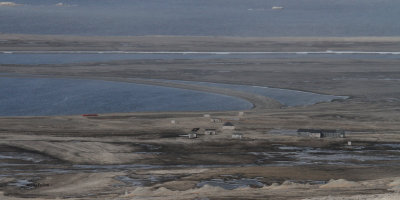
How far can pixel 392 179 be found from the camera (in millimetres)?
28734

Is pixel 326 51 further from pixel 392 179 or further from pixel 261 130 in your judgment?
pixel 392 179

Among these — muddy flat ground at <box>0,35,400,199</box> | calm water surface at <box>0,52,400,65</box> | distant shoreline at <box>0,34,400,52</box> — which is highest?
distant shoreline at <box>0,34,400,52</box>

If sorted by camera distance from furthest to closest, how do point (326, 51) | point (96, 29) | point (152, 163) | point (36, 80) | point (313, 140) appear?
point (96, 29)
point (326, 51)
point (36, 80)
point (313, 140)
point (152, 163)

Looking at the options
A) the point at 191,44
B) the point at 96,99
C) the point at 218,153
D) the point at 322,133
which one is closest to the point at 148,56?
the point at 191,44

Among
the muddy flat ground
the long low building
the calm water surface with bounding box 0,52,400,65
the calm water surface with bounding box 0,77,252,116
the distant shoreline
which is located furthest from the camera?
the distant shoreline

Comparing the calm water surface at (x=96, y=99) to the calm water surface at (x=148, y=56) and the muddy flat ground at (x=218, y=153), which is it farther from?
the calm water surface at (x=148, y=56)

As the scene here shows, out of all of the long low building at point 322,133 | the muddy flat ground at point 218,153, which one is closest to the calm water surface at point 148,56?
the muddy flat ground at point 218,153

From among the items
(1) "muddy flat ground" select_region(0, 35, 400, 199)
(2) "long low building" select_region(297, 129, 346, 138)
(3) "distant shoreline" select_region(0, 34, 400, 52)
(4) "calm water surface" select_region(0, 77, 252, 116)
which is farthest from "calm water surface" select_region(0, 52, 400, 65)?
(2) "long low building" select_region(297, 129, 346, 138)

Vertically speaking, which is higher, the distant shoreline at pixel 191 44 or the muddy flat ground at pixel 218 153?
the distant shoreline at pixel 191 44

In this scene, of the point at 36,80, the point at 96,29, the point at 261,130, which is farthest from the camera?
the point at 96,29

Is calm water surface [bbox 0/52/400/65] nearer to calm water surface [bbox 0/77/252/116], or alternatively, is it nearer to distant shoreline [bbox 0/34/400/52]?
distant shoreline [bbox 0/34/400/52]

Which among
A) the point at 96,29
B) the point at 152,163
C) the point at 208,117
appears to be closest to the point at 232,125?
the point at 208,117

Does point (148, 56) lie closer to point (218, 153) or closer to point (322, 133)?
point (322, 133)

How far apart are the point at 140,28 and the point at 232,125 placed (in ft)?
435
